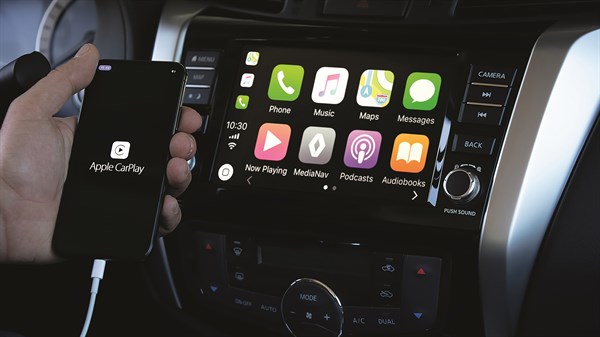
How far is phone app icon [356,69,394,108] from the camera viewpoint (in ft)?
2.44

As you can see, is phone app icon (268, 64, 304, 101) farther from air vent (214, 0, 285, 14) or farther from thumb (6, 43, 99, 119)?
thumb (6, 43, 99, 119)

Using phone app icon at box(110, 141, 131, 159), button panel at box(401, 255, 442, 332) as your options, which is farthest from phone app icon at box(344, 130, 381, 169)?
phone app icon at box(110, 141, 131, 159)

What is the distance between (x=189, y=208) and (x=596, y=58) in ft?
1.44

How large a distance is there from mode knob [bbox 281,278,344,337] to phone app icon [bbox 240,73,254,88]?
217 millimetres

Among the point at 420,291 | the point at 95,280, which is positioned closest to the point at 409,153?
the point at 420,291

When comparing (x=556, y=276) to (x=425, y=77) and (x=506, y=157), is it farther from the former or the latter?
(x=425, y=77)

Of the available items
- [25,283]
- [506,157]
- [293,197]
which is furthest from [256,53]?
[25,283]

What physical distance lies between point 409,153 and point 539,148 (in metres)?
0.12

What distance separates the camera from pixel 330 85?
77cm

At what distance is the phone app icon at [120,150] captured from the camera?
0.77 m

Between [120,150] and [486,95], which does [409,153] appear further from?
[120,150]

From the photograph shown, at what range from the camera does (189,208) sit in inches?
31.9

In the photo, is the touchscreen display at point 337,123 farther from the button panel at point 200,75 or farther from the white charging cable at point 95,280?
the white charging cable at point 95,280

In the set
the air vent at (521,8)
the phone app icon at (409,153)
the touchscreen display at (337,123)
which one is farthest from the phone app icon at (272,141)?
the air vent at (521,8)
